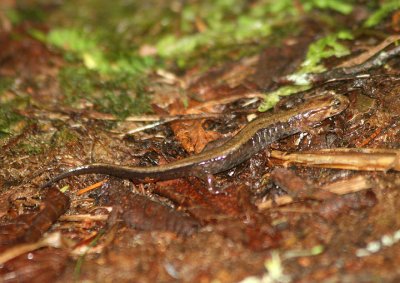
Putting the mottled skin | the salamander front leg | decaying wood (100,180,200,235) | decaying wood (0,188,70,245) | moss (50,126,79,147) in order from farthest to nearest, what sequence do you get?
moss (50,126,79,147) → the mottled skin → the salamander front leg → decaying wood (0,188,70,245) → decaying wood (100,180,200,235)

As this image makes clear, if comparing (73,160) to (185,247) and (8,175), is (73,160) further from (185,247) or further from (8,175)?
(185,247)

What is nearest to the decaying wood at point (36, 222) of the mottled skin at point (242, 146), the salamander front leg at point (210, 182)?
the mottled skin at point (242, 146)

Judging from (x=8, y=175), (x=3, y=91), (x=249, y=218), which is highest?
(x=3, y=91)

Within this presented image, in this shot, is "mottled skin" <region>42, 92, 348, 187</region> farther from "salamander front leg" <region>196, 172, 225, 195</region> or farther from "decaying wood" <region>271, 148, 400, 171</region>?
"decaying wood" <region>271, 148, 400, 171</region>

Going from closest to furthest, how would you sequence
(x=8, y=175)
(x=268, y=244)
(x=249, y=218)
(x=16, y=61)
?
(x=268, y=244) → (x=249, y=218) → (x=8, y=175) → (x=16, y=61)

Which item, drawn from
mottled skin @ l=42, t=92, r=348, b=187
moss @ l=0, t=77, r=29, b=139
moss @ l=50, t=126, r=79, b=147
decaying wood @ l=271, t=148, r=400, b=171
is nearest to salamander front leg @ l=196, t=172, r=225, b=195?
mottled skin @ l=42, t=92, r=348, b=187

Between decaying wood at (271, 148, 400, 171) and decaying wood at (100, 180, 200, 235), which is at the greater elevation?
decaying wood at (271, 148, 400, 171)

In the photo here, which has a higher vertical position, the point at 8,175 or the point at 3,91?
the point at 3,91

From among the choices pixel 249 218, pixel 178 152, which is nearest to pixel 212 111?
pixel 178 152

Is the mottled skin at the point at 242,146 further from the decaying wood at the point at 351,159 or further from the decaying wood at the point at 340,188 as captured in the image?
the decaying wood at the point at 340,188
